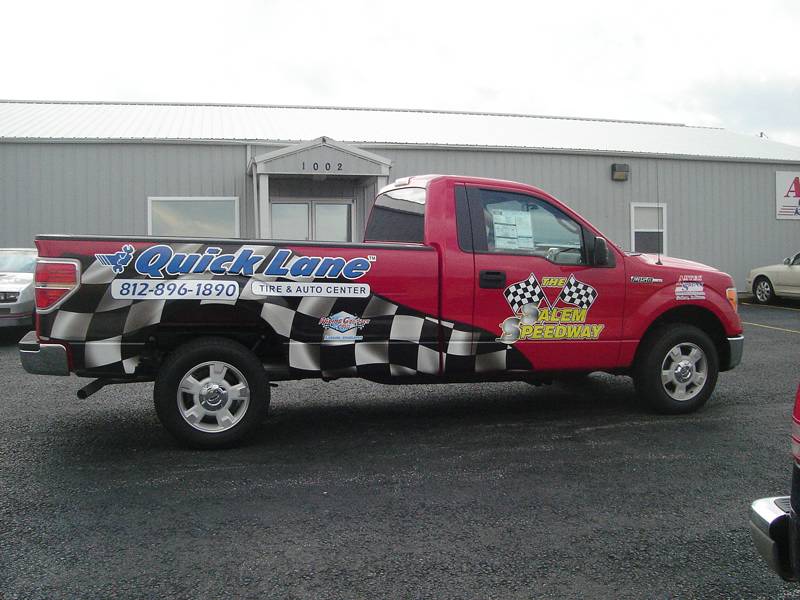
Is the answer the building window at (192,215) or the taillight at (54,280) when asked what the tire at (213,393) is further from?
the building window at (192,215)

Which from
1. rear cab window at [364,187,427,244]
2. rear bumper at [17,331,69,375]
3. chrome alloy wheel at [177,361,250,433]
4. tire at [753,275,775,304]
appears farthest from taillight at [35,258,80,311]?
tire at [753,275,775,304]

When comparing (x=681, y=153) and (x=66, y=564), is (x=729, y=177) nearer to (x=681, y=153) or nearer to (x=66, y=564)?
(x=681, y=153)

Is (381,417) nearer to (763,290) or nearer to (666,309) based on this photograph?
(666,309)

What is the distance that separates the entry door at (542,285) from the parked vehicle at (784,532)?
333 centimetres

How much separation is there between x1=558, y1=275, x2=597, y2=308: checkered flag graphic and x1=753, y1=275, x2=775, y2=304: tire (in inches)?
521

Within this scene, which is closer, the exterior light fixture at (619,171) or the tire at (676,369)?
the tire at (676,369)

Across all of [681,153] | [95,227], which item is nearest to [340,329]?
[95,227]

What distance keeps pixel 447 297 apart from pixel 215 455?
2066mm

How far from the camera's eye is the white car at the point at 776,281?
1655cm

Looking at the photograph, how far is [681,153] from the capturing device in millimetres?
19109

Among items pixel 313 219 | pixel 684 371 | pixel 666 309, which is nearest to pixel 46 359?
pixel 666 309

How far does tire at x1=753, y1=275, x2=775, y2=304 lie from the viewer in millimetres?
17266

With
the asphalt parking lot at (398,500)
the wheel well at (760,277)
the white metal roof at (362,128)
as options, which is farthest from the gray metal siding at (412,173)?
the asphalt parking lot at (398,500)

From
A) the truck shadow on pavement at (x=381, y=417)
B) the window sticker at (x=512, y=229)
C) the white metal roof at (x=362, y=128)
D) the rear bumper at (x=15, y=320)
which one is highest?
the white metal roof at (x=362, y=128)
